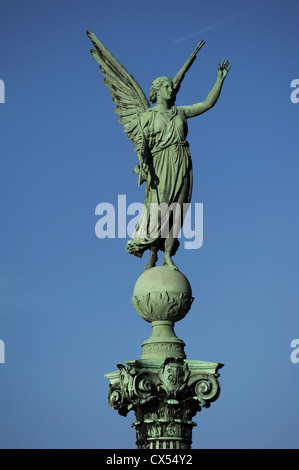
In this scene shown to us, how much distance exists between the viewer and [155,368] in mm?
21797

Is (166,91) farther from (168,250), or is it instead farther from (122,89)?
(168,250)

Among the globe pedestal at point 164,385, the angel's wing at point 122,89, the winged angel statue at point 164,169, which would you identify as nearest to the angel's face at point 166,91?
the winged angel statue at point 164,169

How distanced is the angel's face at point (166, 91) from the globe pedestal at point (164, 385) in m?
4.12

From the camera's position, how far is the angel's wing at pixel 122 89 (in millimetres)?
24234

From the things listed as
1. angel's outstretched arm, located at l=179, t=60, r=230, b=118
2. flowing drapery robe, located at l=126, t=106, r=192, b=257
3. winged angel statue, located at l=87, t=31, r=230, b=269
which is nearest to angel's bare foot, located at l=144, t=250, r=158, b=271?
winged angel statue, located at l=87, t=31, r=230, b=269

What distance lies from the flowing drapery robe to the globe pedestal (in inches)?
53.1

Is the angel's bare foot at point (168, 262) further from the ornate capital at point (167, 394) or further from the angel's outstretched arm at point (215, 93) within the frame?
the angel's outstretched arm at point (215, 93)

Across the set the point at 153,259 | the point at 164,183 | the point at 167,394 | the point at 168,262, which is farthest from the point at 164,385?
the point at 164,183

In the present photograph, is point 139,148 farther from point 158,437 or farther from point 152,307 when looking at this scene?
point 158,437

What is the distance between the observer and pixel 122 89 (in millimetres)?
24469

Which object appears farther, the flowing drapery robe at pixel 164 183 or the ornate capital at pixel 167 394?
the flowing drapery robe at pixel 164 183

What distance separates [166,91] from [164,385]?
257 inches

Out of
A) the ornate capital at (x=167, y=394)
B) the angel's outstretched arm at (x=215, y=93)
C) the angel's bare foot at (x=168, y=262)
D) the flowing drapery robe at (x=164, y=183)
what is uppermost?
the angel's outstretched arm at (x=215, y=93)
